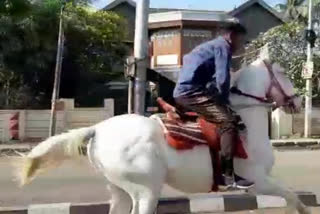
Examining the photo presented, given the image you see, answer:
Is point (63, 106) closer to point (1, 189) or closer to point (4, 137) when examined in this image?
point (4, 137)

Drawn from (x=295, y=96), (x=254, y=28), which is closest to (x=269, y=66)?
(x=295, y=96)

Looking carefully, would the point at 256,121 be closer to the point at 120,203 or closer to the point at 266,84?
the point at 266,84

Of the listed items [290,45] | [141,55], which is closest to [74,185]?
[141,55]

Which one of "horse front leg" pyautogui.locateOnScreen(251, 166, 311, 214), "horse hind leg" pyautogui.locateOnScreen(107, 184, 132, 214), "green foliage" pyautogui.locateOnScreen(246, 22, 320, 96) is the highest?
"green foliage" pyautogui.locateOnScreen(246, 22, 320, 96)

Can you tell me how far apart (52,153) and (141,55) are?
5.37 m

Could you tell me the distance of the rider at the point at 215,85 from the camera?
6941mm

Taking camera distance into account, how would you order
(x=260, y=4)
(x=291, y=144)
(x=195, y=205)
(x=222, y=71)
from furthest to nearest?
(x=260, y=4) → (x=291, y=144) → (x=195, y=205) → (x=222, y=71)

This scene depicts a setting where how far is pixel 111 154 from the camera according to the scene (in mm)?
6754

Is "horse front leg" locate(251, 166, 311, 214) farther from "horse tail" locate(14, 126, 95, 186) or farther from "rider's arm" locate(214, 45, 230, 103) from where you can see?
"horse tail" locate(14, 126, 95, 186)

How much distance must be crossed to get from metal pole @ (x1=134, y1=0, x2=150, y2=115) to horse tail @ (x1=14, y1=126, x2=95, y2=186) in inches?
203

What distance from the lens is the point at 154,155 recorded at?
679cm

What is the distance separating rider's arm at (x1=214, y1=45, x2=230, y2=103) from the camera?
690 centimetres

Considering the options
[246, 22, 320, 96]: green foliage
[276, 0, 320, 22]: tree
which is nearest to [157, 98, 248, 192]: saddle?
[246, 22, 320, 96]: green foliage

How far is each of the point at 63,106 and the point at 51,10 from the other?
5.16 meters
